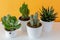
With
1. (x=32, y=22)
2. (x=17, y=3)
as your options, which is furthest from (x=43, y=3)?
(x=32, y=22)

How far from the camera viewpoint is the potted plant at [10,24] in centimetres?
89

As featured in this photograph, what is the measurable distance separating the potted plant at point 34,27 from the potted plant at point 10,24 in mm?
72

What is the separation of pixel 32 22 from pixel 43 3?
298mm

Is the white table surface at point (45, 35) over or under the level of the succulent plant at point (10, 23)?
under

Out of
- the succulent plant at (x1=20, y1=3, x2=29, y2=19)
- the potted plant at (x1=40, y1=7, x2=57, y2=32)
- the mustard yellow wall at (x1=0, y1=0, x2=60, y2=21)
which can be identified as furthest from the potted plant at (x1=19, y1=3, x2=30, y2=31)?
the mustard yellow wall at (x1=0, y1=0, x2=60, y2=21)

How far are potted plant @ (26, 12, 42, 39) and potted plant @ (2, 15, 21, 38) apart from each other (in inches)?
2.8

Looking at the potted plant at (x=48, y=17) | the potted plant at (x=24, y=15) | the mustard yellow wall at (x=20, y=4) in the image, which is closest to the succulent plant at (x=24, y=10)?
the potted plant at (x=24, y=15)

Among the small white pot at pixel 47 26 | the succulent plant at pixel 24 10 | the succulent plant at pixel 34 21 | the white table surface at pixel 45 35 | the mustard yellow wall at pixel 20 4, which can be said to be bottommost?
the white table surface at pixel 45 35

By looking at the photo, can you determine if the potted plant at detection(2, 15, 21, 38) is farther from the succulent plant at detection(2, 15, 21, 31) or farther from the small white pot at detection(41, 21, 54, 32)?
the small white pot at detection(41, 21, 54, 32)

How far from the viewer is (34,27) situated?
2.94 ft

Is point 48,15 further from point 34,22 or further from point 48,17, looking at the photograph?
point 34,22

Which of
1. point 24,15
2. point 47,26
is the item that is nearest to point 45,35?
point 47,26

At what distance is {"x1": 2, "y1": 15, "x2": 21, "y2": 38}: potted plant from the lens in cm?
89

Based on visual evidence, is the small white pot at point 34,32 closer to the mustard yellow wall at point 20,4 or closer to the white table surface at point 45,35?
the white table surface at point 45,35
